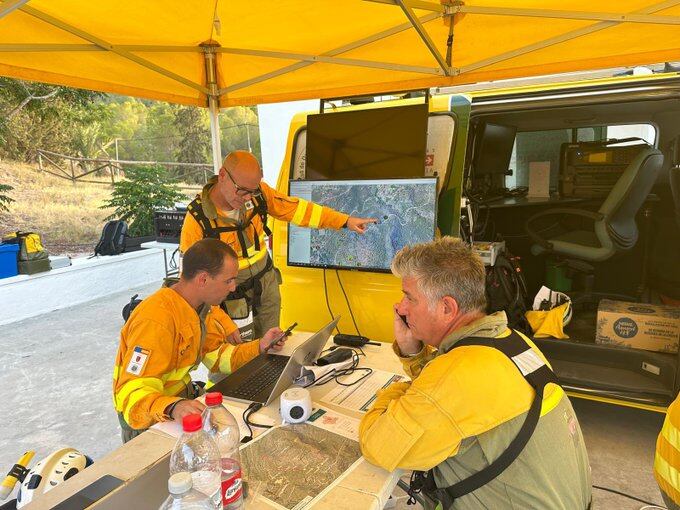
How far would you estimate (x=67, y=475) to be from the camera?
151 cm

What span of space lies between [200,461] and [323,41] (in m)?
2.60

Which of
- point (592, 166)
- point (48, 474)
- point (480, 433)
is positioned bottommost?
point (48, 474)

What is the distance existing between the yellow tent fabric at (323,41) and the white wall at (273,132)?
196 inches

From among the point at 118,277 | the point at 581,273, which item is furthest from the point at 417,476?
the point at 118,277

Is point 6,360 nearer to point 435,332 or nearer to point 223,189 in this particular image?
point 223,189

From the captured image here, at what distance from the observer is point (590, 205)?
4398mm

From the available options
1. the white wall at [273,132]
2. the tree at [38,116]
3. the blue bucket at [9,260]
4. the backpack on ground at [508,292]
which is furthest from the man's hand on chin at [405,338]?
the tree at [38,116]

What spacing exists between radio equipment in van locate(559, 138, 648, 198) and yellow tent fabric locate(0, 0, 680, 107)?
182 cm

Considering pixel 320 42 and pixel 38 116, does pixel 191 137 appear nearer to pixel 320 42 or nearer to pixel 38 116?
pixel 38 116

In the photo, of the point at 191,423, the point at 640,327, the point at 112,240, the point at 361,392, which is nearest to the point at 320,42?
the point at 361,392

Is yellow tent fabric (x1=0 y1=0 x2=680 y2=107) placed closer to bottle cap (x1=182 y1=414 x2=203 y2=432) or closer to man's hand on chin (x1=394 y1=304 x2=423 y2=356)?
man's hand on chin (x1=394 y1=304 x2=423 y2=356)

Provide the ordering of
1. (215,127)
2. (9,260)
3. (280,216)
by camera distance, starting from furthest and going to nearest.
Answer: (9,260) < (215,127) < (280,216)

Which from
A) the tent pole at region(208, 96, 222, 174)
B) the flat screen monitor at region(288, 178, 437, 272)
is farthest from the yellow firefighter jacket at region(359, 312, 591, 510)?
the tent pole at region(208, 96, 222, 174)

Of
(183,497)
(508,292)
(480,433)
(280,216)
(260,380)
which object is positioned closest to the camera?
(183,497)
